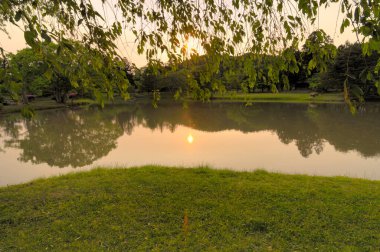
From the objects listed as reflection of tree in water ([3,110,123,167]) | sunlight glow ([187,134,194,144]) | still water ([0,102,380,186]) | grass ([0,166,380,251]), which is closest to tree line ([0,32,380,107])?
grass ([0,166,380,251])

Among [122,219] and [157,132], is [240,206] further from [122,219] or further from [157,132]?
[157,132]

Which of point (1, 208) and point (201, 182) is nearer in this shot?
point (1, 208)

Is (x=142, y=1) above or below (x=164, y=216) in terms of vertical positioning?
above

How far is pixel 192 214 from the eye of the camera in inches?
216

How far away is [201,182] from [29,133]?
51.0 feet

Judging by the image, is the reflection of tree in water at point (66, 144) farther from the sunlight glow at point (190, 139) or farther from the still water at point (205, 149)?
the sunlight glow at point (190, 139)

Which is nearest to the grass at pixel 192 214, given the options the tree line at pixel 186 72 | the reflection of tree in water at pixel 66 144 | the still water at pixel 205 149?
the tree line at pixel 186 72

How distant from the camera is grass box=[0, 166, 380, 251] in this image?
4625 millimetres

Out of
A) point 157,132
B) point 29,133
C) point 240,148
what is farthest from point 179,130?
point 29,133

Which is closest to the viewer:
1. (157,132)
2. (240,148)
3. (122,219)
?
(122,219)

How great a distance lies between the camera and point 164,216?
213 inches

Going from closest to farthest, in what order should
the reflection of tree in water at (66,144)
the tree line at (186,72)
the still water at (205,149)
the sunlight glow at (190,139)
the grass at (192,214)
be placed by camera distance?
the tree line at (186,72)
the grass at (192,214)
the still water at (205,149)
the reflection of tree in water at (66,144)
the sunlight glow at (190,139)

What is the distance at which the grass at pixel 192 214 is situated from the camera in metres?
4.62

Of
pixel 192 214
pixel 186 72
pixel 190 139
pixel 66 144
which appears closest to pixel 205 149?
pixel 190 139
